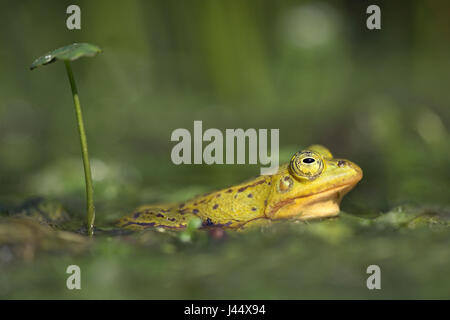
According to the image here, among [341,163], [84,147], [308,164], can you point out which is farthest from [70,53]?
[341,163]

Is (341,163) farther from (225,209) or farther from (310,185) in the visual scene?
(225,209)

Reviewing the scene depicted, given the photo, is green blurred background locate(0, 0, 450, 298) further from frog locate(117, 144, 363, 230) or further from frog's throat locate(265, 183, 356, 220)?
frog's throat locate(265, 183, 356, 220)

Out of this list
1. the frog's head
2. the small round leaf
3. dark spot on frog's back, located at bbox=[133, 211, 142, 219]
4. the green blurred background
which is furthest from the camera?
→ the green blurred background

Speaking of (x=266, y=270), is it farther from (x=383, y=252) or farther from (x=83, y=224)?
(x=83, y=224)

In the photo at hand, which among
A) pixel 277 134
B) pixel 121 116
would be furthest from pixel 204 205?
pixel 121 116

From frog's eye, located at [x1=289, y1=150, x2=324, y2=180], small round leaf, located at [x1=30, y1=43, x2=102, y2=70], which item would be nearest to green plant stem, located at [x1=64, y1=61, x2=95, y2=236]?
small round leaf, located at [x1=30, y1=43, x2=102, y2=70]

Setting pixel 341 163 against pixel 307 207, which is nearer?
pixel 341 163
